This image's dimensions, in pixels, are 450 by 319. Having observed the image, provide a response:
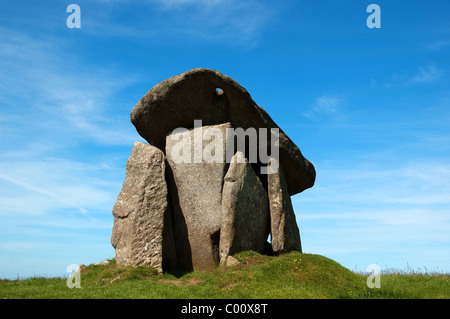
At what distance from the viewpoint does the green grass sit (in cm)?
1370

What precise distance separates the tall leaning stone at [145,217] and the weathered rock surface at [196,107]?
1.69 meters

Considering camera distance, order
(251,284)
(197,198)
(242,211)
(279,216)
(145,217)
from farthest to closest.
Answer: (279,216)
(197,198)
(242,211)
(145,217)
(251,284)

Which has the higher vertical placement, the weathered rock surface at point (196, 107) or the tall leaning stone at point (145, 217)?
the weathered rock surface at point (196, 107)

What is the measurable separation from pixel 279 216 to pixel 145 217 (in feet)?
17.5

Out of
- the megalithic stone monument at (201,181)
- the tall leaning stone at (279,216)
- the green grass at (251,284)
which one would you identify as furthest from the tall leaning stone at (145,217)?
the tall leaning stone at (279,216)

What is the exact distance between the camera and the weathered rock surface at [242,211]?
54.6ft

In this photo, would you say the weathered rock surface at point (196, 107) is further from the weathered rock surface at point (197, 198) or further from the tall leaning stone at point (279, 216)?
the tall leaning stone at point (279, 216)

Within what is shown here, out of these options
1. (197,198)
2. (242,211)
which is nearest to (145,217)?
(197,198)

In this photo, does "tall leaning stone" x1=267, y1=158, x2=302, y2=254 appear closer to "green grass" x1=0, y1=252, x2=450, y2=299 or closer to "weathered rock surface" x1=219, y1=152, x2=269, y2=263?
"weathered rock surface" x1=219, y1=152, x2=269, y2=263

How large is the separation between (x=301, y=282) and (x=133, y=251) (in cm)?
593

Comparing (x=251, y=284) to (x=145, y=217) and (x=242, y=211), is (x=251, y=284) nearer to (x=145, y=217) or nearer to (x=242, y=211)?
(x=242, y=211)

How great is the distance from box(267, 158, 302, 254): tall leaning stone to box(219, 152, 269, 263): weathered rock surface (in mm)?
335

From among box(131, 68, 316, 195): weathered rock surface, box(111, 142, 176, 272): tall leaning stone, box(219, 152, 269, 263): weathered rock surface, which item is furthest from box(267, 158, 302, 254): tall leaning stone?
box(111, 142, 176, 272): tall leaning stone

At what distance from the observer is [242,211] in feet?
56.3
